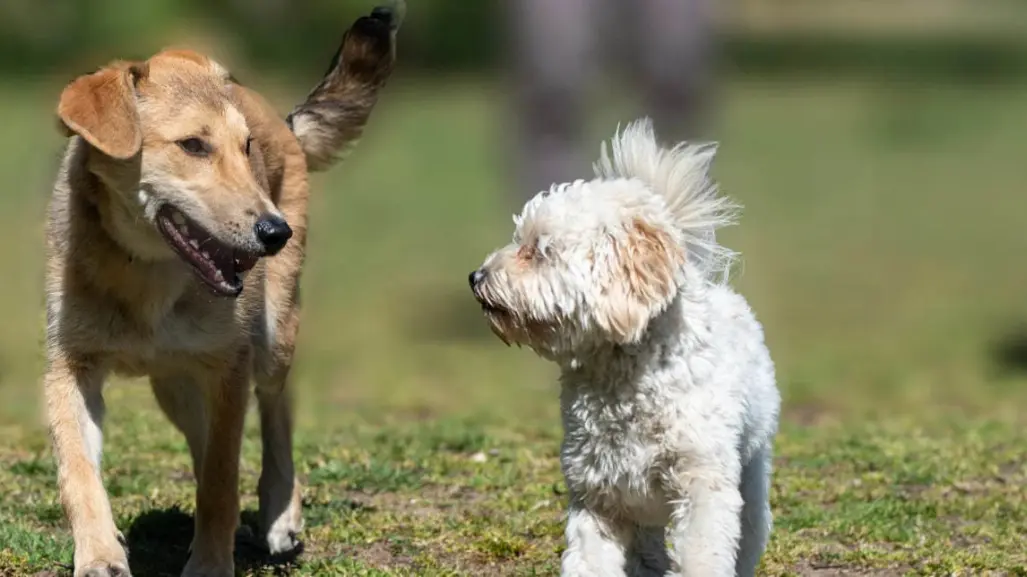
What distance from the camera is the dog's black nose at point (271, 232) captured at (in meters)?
5.38

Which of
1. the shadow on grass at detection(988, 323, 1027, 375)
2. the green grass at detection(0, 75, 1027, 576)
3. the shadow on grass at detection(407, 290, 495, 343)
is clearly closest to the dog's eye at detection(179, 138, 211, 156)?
the green grass at detection(0, 75, 1027, 576)

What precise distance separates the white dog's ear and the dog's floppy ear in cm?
168

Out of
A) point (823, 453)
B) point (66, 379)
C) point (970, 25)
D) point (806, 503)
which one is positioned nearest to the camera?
point (66, 379)

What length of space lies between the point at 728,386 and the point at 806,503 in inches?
85.9

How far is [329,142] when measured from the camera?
735 cm

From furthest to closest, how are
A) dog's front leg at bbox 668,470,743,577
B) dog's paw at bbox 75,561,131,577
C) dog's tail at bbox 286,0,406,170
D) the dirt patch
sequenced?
dog's tail at bbox 286,0,406,170, the dirt patch, dog's paw at bbox 75,561,131,577, dog's front leg at bbox 668,470,743,577

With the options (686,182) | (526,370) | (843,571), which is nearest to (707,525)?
(686,182)

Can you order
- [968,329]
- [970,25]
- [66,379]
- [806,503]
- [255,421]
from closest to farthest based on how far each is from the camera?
[66,379]
[806,503]
[255,421]
[968,329]
[970,25]

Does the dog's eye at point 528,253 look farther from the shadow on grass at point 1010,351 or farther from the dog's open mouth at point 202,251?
the shadow on grass at point 1010,351

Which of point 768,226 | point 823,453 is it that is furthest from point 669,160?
point 768,226

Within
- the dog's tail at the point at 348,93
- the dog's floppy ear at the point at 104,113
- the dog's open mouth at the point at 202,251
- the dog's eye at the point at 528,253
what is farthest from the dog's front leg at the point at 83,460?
the dog's tail at the point at 348,93

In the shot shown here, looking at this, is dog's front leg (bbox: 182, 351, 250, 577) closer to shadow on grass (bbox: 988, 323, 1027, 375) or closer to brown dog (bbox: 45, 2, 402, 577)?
brown dog (bbox: 45, 2, 402, 577)

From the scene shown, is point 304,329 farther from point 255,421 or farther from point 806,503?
point 806,503

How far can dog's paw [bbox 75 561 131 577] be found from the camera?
203 inches
